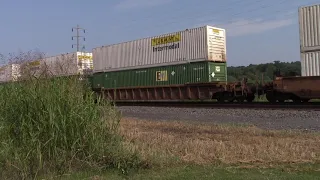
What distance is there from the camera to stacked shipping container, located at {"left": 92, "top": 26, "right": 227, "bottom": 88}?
24.3 m

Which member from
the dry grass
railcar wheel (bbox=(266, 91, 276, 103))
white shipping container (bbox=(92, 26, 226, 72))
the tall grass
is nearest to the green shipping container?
white shipping container (bbox=(92, 26, 226, 72))

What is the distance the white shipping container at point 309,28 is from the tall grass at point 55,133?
1447cm

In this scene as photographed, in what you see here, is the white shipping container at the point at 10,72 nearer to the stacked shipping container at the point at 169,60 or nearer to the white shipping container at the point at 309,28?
the white shipping container at the point at 309,28

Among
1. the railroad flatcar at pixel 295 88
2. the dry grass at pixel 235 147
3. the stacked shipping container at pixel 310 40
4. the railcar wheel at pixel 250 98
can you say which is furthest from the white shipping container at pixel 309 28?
the dry grass at pixel 235 147

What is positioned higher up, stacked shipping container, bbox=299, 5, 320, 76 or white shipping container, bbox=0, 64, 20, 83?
stacked shipping container, bbox=299, 5, 320, 76

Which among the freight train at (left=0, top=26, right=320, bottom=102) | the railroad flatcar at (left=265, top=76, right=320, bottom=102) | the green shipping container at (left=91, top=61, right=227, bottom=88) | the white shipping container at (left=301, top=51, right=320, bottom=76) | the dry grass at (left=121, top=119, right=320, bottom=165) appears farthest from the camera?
the green shipping container at (left=91, top=61, right=227, bottom=88)

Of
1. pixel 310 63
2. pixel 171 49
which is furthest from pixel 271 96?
pixel 171 49

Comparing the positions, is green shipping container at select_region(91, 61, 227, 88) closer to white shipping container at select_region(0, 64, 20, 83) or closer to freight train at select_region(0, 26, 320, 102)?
freight train at select_region(0, 26, 320, 102)

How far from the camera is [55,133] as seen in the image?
581cm

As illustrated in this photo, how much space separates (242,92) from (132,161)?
16533 mm

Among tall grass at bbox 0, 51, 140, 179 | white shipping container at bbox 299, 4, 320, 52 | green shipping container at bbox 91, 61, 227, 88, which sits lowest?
tall grass at bbox 0, 51, 140, 179

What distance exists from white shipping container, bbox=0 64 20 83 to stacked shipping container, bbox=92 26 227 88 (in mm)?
16066

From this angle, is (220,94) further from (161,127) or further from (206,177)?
(206,177)

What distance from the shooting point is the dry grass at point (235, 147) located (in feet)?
21.0
